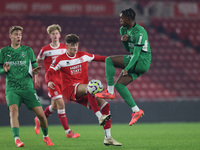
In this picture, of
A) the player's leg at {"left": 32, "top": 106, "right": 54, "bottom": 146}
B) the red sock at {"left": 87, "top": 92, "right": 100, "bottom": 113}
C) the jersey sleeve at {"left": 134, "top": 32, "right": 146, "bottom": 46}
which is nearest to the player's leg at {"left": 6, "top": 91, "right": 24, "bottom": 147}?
the player's leg at {"left": 32, "top": 106, "right": 54, "bottom": 146}

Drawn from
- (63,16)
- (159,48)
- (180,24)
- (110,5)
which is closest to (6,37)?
(63,16)

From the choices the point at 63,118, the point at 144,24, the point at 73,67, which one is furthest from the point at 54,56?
the point at 144,24

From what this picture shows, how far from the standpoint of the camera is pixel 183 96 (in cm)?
1580

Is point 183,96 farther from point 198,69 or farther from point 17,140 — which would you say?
point 17,140

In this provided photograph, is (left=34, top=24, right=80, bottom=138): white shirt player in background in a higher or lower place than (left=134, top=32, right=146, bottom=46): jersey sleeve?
lower

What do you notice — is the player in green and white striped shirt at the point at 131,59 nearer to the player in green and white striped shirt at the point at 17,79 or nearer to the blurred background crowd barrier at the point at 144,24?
the player in green and white striped shirt at the point at 17,79

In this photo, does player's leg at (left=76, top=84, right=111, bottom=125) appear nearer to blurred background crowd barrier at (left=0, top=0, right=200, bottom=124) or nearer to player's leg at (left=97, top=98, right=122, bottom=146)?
player's leg at (left=97, top=98, right=122, bottom=146)

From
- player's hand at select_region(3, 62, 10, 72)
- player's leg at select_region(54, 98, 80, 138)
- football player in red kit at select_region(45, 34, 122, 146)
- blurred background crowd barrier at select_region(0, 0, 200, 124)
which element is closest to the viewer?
player's hand at select_region(3, 62, 10, 72)

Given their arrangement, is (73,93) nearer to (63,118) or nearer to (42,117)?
(42,117)

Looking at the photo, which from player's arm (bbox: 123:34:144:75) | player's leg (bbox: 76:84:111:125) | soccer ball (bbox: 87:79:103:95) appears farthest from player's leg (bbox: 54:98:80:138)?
player's arm (bbox: 123:34:144:75)

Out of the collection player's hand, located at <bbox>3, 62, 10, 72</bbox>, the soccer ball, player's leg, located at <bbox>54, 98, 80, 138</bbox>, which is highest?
player's hand, located at <bbox>3, 62, 10, 72</bbox>

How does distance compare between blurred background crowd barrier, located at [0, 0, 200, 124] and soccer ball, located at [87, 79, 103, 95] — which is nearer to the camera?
soccer ball, located at [87, 79, 103, 95]

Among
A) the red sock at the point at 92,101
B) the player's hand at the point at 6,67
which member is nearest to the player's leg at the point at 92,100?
the red sock at the point at 92,101

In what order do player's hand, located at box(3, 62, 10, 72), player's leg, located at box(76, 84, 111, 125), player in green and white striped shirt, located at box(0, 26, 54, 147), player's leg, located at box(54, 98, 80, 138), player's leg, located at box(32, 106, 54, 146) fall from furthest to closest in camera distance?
1. player's leg, located at box(54, 98, 80, 138)
2. player's leg, located at box(32, 106, 54, 146)
3. player in green and white striped shirt, located at box(0, 26, 54, 147)
4. player's hand, located at box(3, 62, 10, 72)
5. player's leg, located at box(76, 84, 111, 125)
